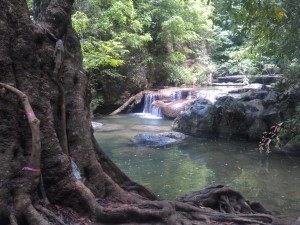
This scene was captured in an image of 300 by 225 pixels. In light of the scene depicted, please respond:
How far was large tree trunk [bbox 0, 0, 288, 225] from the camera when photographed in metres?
3.55

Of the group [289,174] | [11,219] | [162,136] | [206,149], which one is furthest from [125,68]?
[11,219]

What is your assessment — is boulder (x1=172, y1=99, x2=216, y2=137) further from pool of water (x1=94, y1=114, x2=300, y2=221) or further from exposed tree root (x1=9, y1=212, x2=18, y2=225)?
exposed tree root (x1=9, y1=212, x2=18, y2=225)

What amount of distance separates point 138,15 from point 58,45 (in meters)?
20.8

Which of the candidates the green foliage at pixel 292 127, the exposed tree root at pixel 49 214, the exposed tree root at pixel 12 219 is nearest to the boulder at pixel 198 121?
the green foliage at pixel 292 127

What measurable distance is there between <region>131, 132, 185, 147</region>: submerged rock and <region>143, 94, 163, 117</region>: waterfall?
6.95 m

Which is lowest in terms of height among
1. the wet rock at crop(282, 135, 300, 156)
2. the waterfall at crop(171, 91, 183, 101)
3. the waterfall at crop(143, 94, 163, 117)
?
the wet rock at crop(282, 135, 300, 156)

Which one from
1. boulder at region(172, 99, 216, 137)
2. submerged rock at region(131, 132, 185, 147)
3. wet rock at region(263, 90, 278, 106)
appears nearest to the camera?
submerged rock at region(131, 132, 185, 147)

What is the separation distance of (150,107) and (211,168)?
41.1ft

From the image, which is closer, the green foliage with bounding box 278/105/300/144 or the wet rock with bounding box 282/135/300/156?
the green foliage with bounding box 278/105/300/144

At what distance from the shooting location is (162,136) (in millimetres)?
14125

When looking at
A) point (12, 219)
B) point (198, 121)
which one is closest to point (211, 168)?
point (198, 121)

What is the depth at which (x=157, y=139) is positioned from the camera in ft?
44.8

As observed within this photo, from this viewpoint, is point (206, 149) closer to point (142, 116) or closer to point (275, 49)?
point (275, 49)

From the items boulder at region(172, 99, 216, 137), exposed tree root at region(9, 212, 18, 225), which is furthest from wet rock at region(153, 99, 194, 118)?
exposed tree root at region(9, 212, 18, 225)
